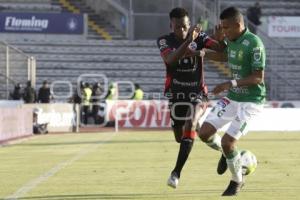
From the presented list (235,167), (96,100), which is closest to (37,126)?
(96,100)

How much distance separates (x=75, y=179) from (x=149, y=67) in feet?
88.2

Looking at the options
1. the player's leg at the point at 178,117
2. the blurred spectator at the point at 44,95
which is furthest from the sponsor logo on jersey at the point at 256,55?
the blurred spectator at the point at 44,95

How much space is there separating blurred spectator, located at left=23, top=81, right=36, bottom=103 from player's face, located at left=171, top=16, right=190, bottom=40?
20.6 metres

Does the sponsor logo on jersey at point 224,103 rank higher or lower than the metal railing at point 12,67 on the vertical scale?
lower

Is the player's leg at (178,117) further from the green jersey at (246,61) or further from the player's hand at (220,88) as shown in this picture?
the player's hand at (220,88)

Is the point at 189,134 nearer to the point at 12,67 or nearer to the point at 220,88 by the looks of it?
the point at 220,88

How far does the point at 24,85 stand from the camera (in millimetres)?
32594

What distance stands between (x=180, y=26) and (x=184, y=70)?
1.85 feet

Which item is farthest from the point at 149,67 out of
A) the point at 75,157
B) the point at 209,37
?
the point at 209,37

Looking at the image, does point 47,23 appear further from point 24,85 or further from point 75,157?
point 75,157

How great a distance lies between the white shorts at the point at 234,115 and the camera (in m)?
9.06

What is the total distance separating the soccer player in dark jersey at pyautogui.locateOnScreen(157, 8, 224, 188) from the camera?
9984mm

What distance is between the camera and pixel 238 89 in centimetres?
917

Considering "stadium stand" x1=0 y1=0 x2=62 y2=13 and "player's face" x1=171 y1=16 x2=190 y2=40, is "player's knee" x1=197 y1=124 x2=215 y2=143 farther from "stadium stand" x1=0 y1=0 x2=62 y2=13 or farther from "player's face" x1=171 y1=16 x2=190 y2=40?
"stadium stand" x1=0 y1=0 x2=62 y2=13
